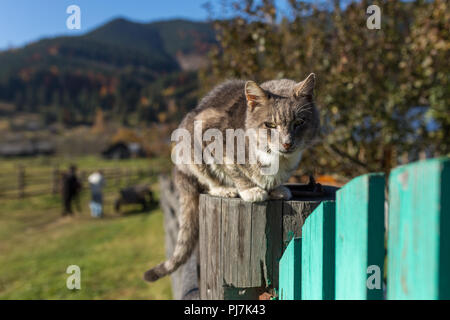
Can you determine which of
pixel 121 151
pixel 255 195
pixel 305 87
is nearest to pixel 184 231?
pixel 255 195

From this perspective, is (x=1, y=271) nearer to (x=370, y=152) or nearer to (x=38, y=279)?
(x=38, y=279)

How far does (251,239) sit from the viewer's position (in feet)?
6.47

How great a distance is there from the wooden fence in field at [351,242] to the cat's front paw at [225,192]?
466mm

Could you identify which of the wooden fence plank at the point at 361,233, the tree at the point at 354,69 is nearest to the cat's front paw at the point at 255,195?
the wooden fence plank at the point at 361,233

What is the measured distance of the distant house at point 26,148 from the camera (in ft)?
160

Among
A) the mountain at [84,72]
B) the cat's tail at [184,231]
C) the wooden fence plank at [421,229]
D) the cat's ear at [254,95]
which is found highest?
the mountain at [84,72]

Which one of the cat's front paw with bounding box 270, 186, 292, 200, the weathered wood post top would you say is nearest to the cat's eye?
the cat's front paw with bounding box 270, 186, 292, 200

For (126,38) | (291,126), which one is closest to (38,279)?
(291,126)

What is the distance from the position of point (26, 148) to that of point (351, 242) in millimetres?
58361

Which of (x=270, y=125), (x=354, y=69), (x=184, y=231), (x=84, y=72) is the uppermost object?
(x=84, y=72)

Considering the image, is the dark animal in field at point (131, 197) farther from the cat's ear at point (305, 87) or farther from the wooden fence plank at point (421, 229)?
the wooden fence plank at point (421, 229)

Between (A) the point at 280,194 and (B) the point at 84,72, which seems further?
(B) the point at 84,72

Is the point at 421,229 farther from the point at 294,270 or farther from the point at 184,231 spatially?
the point at 184,231

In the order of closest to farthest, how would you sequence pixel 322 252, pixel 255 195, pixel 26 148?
pixel 322 252 → pixel 255 195 → pixel 26 148
